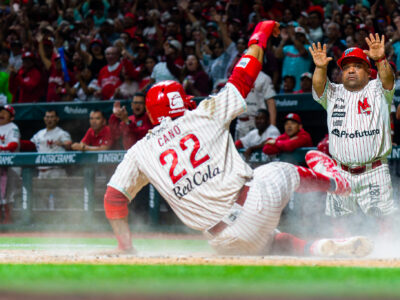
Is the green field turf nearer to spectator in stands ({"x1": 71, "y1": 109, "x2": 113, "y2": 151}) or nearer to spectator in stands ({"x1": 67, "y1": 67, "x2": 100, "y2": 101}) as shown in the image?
spectator in stands ({"x1": 71, "y1": 109, "x2": 113, "y2": 151})

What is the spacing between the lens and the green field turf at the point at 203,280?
10.1ft

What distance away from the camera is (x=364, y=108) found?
5555 millimetres

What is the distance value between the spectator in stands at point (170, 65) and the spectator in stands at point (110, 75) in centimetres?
72

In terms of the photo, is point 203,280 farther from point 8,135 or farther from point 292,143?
point 8,135

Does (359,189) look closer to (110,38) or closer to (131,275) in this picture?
(131,275)

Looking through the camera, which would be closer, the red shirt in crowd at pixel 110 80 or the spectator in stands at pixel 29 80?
the red shirt in crowd at pixel 110 80

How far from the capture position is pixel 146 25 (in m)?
12.8

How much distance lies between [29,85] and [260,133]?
5.11 meters

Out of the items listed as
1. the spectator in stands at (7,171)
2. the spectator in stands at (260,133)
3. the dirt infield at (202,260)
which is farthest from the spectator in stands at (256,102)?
the dirt infield at (202,260)

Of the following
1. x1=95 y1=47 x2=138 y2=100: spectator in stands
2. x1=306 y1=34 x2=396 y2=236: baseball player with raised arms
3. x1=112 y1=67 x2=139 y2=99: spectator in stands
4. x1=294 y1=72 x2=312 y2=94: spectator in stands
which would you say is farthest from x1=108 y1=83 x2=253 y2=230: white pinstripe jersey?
x1=95 y1=47 x2=138 y2=100: spectator in stands

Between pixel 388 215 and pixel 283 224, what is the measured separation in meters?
2.19

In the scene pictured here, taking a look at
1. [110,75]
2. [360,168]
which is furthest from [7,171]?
[360,168]

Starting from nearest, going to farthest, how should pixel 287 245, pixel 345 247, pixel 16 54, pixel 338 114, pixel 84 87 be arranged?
pixel 345 247 < pixel 287 245 < pixel 338 114 < pixel 84 87 < pixel 16 54

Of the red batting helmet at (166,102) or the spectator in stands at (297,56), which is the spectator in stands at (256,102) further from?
the red batting helmet at (166,102)
